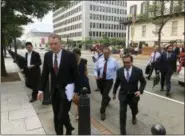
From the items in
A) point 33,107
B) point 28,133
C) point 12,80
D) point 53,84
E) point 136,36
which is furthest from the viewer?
point 136,36

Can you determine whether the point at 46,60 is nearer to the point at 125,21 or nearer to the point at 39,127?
the point at 39,127

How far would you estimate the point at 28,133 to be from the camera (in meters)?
4.72

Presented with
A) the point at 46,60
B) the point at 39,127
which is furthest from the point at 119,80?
the point at 39,127

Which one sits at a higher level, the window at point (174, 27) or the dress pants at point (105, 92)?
the window at point (174, 27)

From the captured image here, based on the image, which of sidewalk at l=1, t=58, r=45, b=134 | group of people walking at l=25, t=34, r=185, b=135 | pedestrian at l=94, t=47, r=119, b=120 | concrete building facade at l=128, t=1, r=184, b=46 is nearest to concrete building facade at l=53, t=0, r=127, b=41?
concrete building facade at l=128, t=1, r=184, b=46

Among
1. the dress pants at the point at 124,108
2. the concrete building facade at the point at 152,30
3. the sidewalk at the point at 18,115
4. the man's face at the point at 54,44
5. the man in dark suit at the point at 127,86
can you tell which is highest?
the concrete building facade at the point at 152,30

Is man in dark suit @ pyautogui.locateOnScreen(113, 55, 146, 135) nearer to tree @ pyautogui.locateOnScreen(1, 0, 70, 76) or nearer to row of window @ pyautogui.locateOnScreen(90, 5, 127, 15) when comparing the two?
tree @ pyautogui.locateOnScreen(1, 0, 70, 76)

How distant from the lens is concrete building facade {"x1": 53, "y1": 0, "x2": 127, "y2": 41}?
8781cm

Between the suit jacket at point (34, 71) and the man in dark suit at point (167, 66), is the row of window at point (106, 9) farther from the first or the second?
the suit jacket at point (34, 71)

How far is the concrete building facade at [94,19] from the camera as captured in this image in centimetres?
8781

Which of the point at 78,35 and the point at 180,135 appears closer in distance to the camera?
the point at 180,135

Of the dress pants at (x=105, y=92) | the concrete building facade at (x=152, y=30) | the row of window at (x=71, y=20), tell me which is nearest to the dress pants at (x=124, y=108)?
the dress pants at (x=105, y=92)

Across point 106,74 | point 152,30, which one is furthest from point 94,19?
point 106,74

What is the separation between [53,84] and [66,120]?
0.69 m
